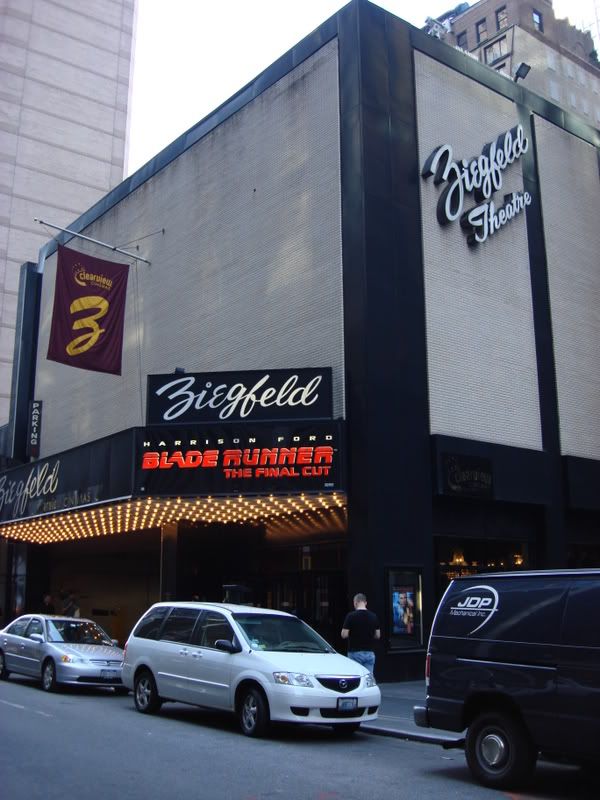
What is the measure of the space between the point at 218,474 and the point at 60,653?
15.5ft

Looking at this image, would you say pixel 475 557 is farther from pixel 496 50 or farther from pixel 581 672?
pixel 496 50

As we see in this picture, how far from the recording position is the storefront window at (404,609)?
16.7 meters

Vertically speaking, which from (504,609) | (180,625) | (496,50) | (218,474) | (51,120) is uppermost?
(496,50)

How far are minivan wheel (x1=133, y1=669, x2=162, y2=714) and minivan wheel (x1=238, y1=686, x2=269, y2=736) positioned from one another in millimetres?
2193

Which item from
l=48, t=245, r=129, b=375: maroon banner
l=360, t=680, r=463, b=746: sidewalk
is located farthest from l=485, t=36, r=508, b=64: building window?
l=360, t=680, r=463, b=746: sidewalk

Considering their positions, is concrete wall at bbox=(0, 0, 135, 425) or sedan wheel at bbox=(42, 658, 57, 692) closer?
sedan wheel at bbox=(42, 658, 57, 692)

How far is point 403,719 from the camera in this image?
1223cm

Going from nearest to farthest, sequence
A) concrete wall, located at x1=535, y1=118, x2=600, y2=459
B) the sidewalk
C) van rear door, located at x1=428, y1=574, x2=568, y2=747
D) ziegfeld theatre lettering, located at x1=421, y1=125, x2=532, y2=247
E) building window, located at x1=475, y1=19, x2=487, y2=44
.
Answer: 1. van rear door, located at x1=428, y1=574, x2=568, y2=747
2. the sidewalk
3. ziegfeld theatre lettering, located at x1=421, y1=125, x2=532, y2=247
4. concrete wall, located at x1=535, y1=118, x2=600, y2=459
5. building window, located at x1=475, y1=19, x2=487, y2=44

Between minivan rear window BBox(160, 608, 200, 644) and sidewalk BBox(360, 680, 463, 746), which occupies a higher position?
minivan rear window BBox(160, 608, 200, 644)

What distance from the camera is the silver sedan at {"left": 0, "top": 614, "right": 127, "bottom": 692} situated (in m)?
14.8

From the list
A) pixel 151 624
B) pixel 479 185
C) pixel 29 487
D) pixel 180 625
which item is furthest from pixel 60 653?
pixel 479 185

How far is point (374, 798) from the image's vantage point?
7496 millimetres

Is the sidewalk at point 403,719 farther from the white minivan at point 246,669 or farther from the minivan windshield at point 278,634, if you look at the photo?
the minivan windshield at point 278,634

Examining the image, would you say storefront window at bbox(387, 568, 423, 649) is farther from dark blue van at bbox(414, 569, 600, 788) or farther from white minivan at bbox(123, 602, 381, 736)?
dark blue van at bbox(414, 569, 600, 788)
